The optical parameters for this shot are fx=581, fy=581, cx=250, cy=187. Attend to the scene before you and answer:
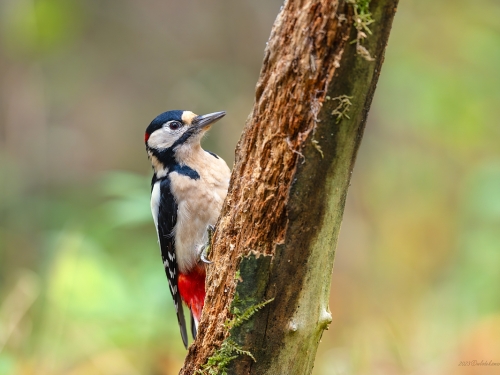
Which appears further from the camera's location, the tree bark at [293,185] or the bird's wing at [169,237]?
the bird's wing at [169,237]

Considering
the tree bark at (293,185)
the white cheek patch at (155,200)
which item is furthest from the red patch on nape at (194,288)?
the tree bark at (293,185)

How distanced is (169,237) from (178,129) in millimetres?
612

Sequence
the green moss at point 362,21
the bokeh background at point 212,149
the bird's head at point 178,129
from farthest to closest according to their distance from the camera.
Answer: the bokeh background at point 212,149 → the bird's head at point 178,129 → the green moss at point 362,21

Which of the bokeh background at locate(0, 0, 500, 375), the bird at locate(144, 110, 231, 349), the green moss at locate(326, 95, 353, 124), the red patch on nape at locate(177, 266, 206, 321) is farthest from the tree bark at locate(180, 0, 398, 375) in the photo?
the bokeh background at locate(0, 0, 500, 375)

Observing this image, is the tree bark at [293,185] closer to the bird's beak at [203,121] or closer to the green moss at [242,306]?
the green moss at [242,306]

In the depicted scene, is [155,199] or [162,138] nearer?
[155,199]

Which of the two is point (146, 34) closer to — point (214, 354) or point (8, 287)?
point (8, 287)

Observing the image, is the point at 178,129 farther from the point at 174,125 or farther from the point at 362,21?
the point at 362,21

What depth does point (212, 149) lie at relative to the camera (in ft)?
16.7

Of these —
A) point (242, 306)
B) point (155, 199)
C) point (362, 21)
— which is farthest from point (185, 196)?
point (362, 21)

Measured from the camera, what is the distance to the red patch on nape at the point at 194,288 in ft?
10.3

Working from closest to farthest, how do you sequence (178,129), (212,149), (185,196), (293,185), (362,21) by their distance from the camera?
1. (362,21)
2. (293,185)
3. (185,196)
4. (178,129)
5. (212,149)

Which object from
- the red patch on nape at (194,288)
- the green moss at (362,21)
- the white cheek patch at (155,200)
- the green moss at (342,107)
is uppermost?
the white cheek patch at (155,200)

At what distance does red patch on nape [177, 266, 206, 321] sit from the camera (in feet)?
10.3
